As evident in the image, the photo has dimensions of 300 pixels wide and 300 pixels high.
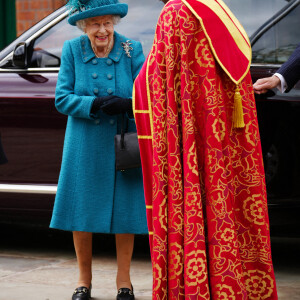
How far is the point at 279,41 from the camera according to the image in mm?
4488

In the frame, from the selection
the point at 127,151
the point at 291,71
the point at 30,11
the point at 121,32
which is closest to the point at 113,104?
the point at 127,151

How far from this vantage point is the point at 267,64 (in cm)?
445

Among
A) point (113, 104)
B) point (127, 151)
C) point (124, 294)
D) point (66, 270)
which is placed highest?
point (113, 104)

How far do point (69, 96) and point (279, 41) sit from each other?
1.46m

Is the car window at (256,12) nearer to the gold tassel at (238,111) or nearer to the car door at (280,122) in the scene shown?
the car door at (280,122)

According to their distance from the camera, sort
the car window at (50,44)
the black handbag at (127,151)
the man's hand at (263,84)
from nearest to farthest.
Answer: the man's hand at (263,84)
the black handbag at (127,151)
the car window at (50,44)

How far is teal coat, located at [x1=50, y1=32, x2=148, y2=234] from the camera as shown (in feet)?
12.2

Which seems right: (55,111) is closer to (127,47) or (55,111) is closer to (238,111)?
(127,47)

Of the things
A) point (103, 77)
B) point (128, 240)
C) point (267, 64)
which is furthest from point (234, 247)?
point (267, 64)

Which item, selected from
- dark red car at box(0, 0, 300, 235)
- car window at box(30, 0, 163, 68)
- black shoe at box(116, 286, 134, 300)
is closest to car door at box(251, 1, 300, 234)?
dark red car at box(0, 0, 300, 235)

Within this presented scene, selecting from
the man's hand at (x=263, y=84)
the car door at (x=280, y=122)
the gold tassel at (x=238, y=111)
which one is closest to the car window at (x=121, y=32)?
the car door at (x=280, y=122)

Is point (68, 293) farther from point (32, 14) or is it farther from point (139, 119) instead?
point (32, 14)

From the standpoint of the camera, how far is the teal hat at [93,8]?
3594 millimetres

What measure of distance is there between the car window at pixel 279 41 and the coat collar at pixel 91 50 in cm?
101
